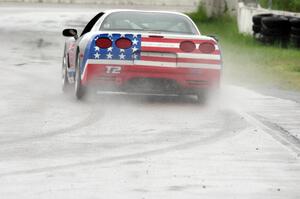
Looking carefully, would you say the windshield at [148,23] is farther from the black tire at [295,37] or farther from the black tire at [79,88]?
the black tire at [295,37]

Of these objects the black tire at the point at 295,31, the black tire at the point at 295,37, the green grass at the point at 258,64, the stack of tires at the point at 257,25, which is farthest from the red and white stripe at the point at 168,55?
the stack of tires at the point at 257,25

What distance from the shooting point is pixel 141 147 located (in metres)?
11.3

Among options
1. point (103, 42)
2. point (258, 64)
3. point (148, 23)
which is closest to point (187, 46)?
point (103, 42)

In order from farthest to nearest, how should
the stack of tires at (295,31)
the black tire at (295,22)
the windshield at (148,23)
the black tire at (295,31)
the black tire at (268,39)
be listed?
the black tire at (268,39), the black tire at (295,31), the stack of tires at (295,31), the black tire at (295,22), the windshield at (148,23)

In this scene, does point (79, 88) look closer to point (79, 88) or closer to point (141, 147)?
point (79, 88)

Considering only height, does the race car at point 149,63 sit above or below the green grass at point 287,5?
above

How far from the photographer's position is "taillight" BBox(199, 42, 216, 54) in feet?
51.7

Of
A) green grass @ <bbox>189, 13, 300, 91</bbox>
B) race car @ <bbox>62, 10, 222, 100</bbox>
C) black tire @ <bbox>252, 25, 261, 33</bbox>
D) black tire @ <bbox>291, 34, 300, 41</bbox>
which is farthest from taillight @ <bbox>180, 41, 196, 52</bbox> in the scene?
black tire @ <bbox>252, 25, 261, 33</bbox>

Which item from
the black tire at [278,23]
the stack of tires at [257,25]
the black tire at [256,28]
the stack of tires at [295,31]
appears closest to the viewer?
the stack of tires at [295,31]

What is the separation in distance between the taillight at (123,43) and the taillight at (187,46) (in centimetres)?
66

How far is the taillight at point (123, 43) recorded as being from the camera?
51.2 feet

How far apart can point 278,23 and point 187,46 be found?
14.4m

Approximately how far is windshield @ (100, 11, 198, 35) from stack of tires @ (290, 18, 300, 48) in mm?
12190

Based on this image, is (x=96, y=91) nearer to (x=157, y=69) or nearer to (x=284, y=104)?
(x=157, y=69)
